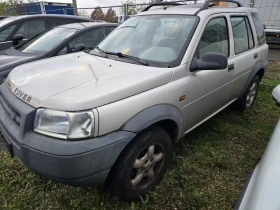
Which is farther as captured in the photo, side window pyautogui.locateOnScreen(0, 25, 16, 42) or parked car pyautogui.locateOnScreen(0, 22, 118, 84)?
side window pyautogui.locateOnScreen(0, 25, 16, 42)

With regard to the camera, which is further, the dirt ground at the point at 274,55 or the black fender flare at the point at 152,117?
the dirt ground at the point at 274,55

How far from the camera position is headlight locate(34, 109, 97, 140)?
1701mm

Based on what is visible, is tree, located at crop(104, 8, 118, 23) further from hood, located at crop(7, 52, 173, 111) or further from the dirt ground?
hood, located at crop(7, 52, 173, 111)

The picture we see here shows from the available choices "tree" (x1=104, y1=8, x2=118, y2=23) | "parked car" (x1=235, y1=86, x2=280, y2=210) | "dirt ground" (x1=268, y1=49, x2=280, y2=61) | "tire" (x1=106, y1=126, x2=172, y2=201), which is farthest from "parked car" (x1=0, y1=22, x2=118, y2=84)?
"tree" (x1=104, y1=8, x2=118, y2=23)

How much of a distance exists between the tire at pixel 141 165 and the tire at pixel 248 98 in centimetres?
227

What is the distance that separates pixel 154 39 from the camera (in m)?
2.73

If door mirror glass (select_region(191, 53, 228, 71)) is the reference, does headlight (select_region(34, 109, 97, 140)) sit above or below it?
below

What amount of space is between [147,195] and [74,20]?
600cm

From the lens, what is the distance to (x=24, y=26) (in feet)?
20.3

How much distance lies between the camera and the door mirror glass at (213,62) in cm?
231

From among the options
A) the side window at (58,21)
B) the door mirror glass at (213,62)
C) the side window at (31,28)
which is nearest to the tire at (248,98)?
the door mirror glass at (213,62)

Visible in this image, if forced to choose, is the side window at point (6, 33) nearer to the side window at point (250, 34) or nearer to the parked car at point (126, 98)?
the parked car at point (126, 98)

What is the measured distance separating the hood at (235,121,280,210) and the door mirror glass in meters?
0.99

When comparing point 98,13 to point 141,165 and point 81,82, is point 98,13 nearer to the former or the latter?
point 81,82
